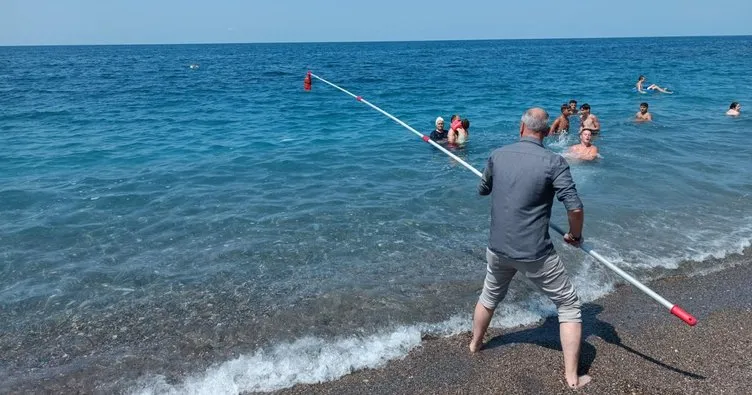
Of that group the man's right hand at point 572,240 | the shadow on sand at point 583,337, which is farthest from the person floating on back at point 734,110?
the man's right hand at point 572,240

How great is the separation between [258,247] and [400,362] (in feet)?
10.7

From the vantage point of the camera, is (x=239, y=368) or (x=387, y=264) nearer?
(x=239, y=368)

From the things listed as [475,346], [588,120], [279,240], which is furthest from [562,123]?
[475,346]

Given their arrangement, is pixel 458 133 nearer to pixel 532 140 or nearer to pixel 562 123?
pixel 562 123

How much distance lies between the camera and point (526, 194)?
351 centimetres

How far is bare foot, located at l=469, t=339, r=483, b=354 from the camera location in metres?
4.46

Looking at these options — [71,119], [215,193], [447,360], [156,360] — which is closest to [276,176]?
[215,193]

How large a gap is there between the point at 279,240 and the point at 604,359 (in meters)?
4.53

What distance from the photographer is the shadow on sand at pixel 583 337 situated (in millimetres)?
4297

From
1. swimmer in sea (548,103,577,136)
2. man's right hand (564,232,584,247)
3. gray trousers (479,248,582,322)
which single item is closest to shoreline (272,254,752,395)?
gray trousers (479,248,582,322)

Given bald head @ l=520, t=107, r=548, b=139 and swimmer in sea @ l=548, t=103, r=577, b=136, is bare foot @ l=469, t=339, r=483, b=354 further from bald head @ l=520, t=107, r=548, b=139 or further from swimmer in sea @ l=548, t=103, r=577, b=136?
swimmer in sea @ l=548, t=103, r=577, b=136

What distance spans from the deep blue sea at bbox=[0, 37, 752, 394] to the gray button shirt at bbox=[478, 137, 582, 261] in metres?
1.64

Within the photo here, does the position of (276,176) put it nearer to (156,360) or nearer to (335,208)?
(335,208)

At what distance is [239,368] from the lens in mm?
4449
